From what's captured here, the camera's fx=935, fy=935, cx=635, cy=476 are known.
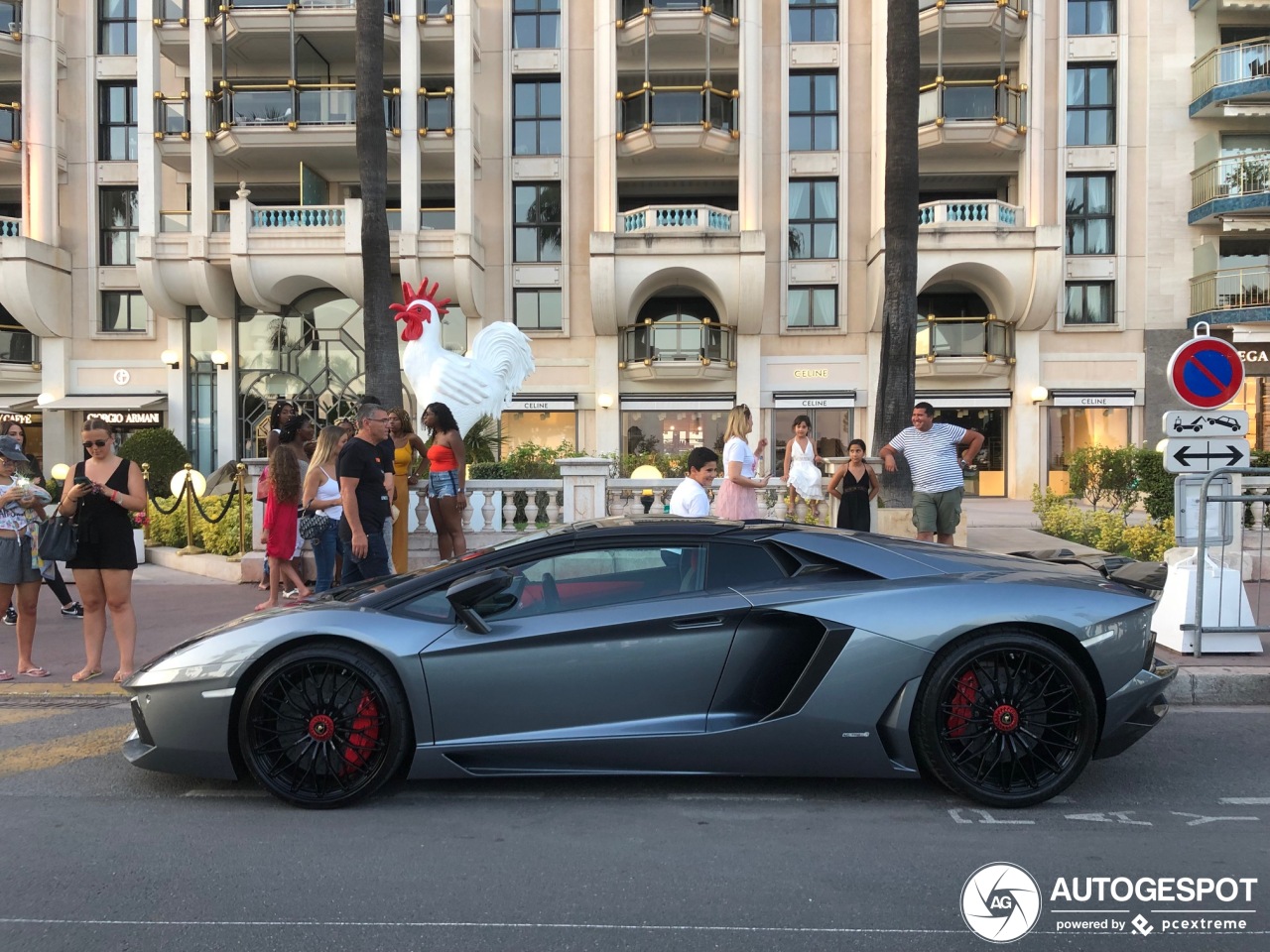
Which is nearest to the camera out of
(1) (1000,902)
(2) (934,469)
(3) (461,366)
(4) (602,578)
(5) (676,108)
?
(1) (1000,902)

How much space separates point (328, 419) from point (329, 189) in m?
6.35

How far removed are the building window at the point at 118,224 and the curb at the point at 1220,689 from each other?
27.0 metres

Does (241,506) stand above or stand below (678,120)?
below

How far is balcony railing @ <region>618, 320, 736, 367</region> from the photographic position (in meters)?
24.0

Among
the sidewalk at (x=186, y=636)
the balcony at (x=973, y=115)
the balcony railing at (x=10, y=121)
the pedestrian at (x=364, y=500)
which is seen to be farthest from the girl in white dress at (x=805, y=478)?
the balcony railing at (x=10, y=121)

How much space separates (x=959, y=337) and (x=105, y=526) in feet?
72.0

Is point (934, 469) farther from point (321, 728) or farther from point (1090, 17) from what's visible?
point (1090, 17)

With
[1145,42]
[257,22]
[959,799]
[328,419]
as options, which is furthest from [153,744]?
[1145,42]

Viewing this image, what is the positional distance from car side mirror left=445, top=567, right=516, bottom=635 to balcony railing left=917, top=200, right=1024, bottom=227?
21346mm

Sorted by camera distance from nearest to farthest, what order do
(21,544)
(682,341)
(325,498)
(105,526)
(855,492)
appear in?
(105,526) → (21,544) → (325,498) → (855,492) → (682,341)

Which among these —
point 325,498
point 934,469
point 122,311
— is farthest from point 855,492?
point 122,311

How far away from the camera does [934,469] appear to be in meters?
8.20

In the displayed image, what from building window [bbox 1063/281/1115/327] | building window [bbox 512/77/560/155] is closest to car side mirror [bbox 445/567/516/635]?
building window [bbox 512/77/560/155]

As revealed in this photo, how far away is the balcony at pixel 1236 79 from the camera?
23.0 m
